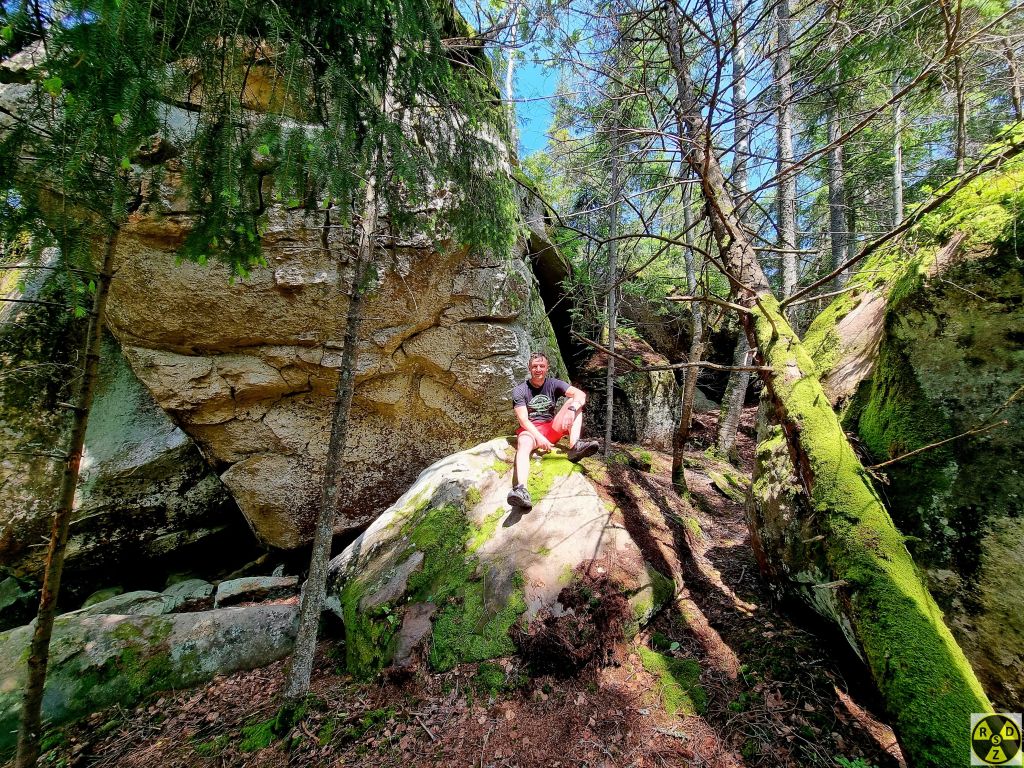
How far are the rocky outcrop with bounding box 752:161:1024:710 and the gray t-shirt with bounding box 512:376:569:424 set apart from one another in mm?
2607

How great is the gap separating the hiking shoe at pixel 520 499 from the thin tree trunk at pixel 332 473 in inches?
70.4

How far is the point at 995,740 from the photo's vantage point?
1.65m

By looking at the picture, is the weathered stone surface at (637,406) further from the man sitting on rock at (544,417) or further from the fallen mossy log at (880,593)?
the fallen mossy log at (880,593)

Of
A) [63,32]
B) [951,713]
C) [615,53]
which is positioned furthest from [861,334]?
[63,32]

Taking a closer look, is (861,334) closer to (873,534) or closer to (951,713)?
(873,534)

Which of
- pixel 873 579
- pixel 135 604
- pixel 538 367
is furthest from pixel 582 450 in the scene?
pixel 135 604

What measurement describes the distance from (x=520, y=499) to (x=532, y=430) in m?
0.96

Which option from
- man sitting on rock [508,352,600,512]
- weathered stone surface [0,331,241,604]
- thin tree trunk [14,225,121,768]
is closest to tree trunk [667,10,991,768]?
man sitting on rock [508,352,600,512]

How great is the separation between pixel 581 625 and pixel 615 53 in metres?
5.62

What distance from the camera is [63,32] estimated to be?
4.71 feet

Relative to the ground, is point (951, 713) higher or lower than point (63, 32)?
lower

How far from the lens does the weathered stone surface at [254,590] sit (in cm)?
546

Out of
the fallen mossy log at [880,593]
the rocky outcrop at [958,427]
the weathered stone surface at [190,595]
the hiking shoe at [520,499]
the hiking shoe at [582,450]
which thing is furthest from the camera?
the weathered stone surface at [190,595]

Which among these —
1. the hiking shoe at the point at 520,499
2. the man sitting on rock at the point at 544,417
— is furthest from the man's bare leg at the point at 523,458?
the hiking shoe at the point at 520,499
